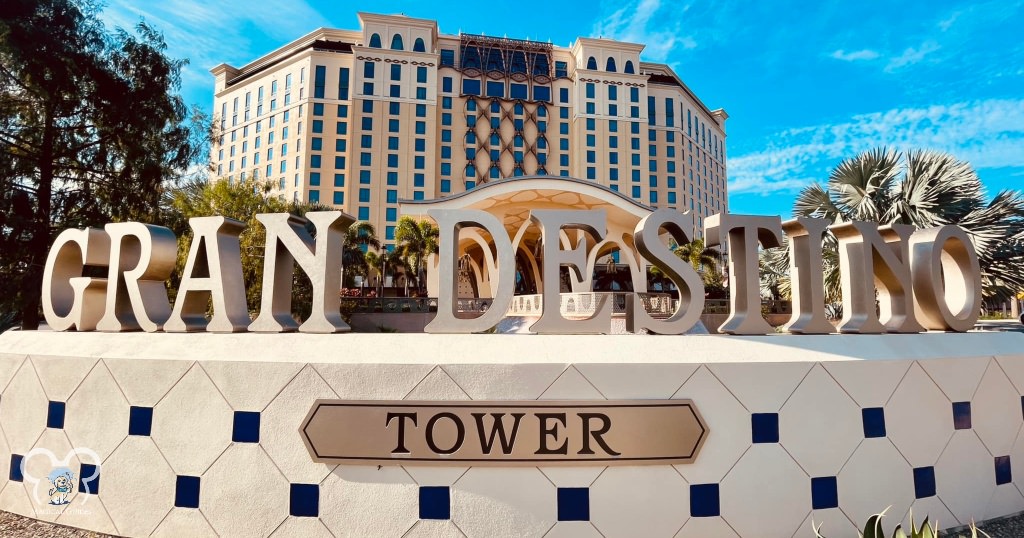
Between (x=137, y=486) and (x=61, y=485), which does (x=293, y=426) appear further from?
(x=61, y=485)

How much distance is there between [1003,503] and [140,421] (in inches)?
403

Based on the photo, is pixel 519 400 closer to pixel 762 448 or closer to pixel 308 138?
pixel 762 448

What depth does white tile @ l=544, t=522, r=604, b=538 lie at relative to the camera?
4855mm

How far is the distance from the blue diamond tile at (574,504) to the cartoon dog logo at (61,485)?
18.4 ft

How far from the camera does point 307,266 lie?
5.84 m

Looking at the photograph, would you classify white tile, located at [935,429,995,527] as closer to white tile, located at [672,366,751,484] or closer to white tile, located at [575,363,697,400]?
white tile, located at [672,366,751,484]

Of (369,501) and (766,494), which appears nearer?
(369,501)

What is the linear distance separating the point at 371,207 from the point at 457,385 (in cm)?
5381

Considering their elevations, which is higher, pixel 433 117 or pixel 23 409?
pixel 433 117

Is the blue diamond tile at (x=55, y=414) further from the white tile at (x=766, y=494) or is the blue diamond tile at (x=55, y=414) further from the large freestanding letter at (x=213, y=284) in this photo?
the white tile at (x=766, y=494)

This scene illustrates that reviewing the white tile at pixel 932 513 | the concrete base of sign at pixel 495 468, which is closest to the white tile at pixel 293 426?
the concrete base of sign at pixel 495 468

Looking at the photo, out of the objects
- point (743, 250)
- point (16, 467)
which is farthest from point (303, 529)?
point (743, 250)

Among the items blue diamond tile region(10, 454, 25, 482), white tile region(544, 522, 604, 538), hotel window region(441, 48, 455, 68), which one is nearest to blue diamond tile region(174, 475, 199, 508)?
blue diamond tile region(10, 454, 25, 482)

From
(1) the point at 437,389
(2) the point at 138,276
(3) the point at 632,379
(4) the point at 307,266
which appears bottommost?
(1) the point at 437,389
